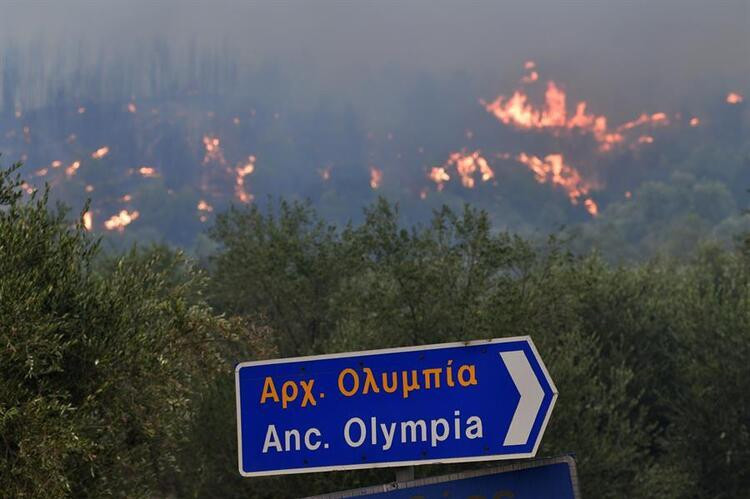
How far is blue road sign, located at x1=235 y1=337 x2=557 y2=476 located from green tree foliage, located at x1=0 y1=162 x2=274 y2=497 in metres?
9.31

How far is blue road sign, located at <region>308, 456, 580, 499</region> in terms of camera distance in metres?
4.15

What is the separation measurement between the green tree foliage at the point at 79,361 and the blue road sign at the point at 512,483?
10.0 meters

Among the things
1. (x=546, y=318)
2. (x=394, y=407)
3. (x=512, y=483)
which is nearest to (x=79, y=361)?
(x=394, y=407)

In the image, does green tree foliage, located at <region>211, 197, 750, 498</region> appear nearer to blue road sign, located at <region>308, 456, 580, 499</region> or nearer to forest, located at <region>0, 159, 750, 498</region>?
forest, located at <region>0, 159, 750, 498</region>

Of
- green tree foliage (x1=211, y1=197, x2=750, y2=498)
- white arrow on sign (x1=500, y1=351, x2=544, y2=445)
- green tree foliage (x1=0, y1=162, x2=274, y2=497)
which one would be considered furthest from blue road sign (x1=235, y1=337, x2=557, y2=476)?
green tree foliage (x1=211, y1=197, x2=750, y2=498)

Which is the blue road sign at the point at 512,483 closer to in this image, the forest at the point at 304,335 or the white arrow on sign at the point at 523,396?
the white arrow on sign at the point at 523,396

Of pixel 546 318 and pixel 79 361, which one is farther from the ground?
pixel 79 361

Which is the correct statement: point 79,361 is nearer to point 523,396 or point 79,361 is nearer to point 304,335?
point 523,396

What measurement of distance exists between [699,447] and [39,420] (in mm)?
31063

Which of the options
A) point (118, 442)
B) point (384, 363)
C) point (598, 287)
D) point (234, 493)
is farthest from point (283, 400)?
point (598, 287)

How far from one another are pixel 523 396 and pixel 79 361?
12194 millimetres

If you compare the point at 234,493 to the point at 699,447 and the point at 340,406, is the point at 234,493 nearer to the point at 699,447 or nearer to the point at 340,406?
the point at 699,447

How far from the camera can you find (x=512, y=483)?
418 centimetres

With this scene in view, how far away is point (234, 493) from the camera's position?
2698cm
